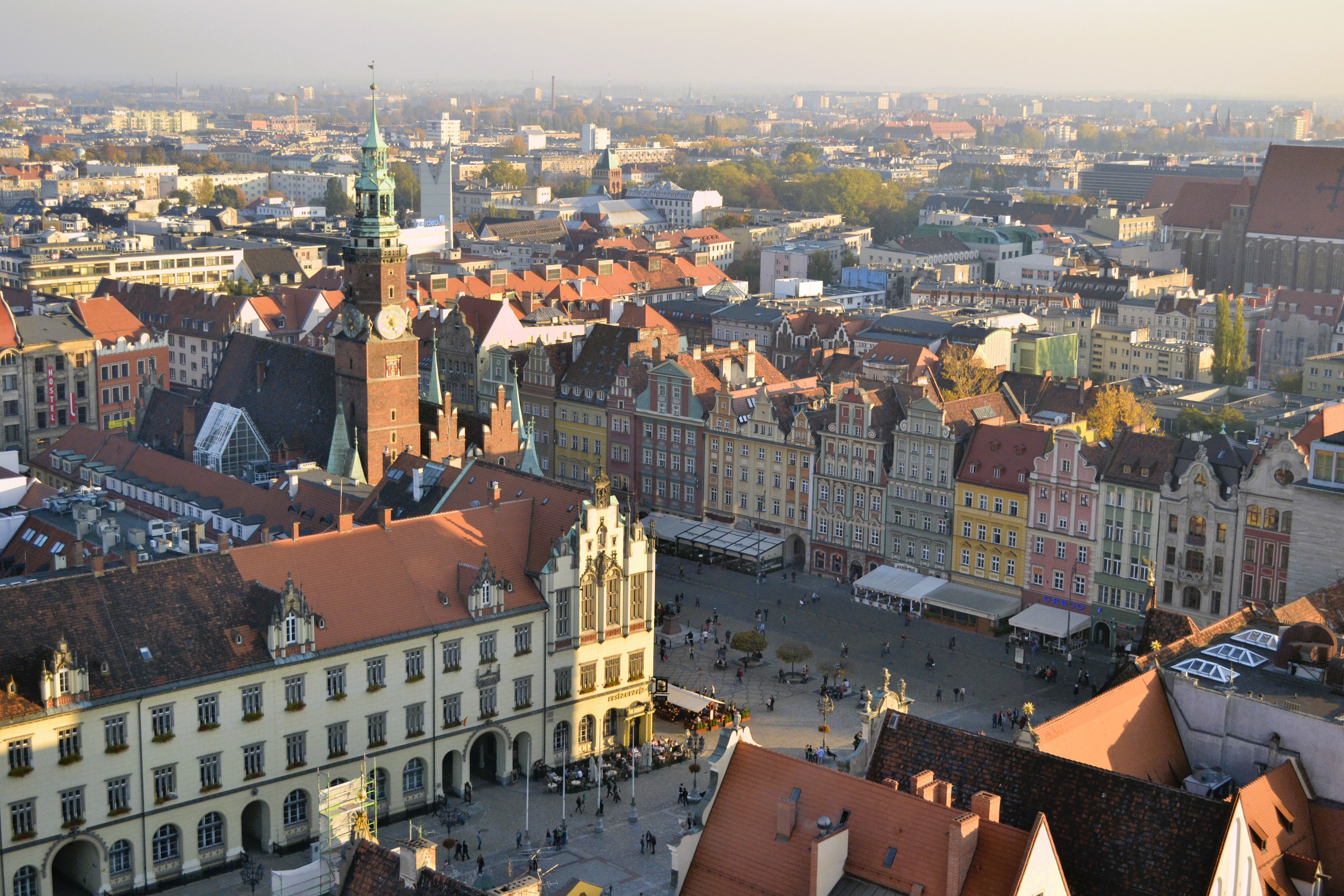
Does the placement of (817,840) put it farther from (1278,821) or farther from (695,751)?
Result: (695,751)

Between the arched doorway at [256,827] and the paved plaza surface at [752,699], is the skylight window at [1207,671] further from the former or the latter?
the arched doorway at [256,827]

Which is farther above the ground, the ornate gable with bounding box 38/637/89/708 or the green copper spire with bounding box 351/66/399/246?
the green copper spire with bounding box 351/66/399/246

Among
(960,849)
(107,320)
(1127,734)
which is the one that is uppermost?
(107,320)

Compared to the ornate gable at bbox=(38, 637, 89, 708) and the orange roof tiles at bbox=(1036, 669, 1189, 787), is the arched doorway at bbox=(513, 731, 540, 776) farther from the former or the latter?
the orange roof tiles at bbox=(1036, 669, 1189, 787)

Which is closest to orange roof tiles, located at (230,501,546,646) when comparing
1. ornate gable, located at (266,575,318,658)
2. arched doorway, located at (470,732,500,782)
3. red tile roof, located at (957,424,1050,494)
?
ornate gable, located at (266,575,318,658)

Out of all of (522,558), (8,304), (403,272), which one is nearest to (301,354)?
(403,272)

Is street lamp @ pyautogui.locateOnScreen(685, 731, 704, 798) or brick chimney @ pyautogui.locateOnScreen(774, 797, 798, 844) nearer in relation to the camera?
brick chimney @ pyautogui.locateOnScreen(774, 797, 798, 844)

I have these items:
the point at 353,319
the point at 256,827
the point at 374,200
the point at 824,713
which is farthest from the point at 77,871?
the point at 374,200

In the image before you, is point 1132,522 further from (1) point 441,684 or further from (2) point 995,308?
(2) point 995,308
